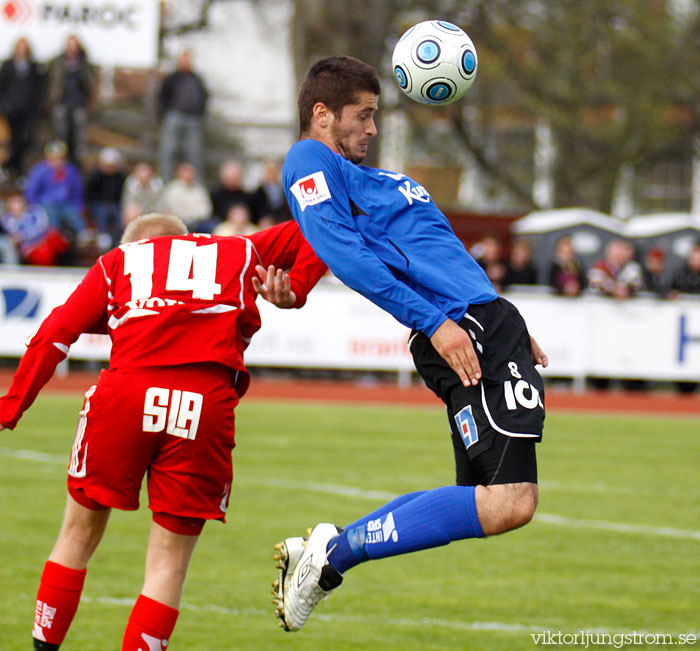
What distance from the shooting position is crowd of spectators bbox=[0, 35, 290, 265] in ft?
57.8

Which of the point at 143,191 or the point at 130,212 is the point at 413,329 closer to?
the point at 130,212

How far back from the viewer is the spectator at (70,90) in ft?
63.7

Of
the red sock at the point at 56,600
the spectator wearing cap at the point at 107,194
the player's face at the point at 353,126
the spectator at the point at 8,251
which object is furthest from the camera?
the spectator wearing cap at the point at 107,194

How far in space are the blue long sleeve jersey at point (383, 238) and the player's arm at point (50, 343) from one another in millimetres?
805

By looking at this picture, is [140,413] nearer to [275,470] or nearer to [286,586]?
[286,586]

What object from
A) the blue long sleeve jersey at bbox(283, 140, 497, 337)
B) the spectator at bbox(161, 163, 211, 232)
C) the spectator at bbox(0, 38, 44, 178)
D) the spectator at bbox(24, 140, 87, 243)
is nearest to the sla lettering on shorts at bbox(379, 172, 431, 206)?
the blue long sleeve jersey at bbox(283, 140, 497, 337)

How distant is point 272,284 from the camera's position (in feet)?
14.7

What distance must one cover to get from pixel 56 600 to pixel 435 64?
2.54 m

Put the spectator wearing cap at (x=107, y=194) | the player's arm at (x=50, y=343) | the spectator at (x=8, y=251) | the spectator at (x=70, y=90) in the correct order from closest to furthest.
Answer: the player's arm at (x=50, y=343)
the spectator at (x=8, y=251)
the spectator wearing cap at (x=107, y=194)
the spectator at (x=70, y=90)

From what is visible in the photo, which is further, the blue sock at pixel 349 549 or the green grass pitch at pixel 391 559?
the green grass pitch at pixel 391 559

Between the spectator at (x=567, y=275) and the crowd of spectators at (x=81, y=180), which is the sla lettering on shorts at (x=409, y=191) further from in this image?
the spectator at (x=567, y=275)

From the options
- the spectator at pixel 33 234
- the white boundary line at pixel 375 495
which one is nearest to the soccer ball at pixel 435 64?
the white boundary line at pixel 375 495

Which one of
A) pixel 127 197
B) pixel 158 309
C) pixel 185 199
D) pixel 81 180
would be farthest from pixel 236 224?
pixel 158 309

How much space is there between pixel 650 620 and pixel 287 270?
8.29 ft
